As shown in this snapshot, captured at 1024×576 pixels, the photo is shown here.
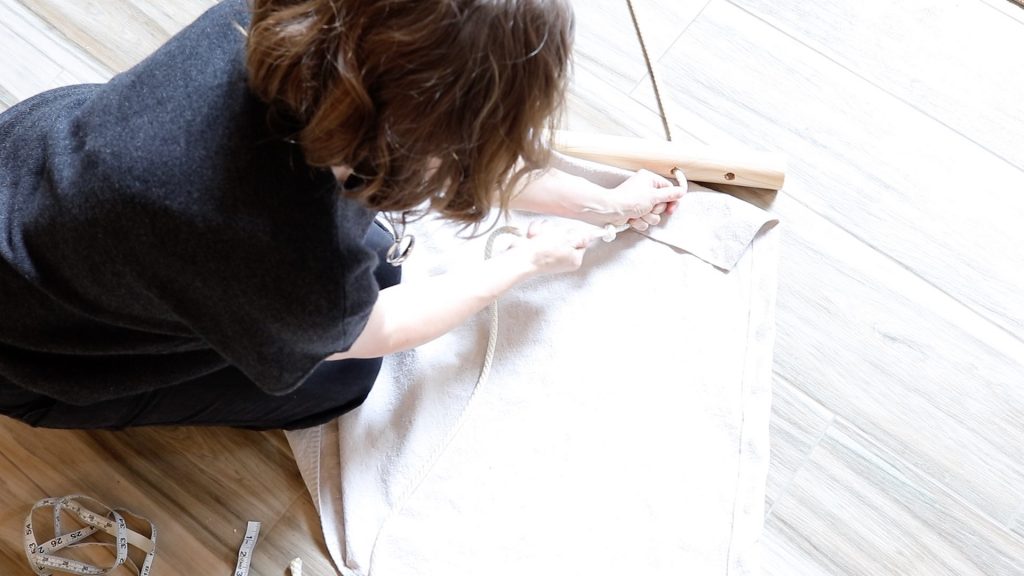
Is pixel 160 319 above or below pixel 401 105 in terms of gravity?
below

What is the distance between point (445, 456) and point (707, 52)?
0.62m

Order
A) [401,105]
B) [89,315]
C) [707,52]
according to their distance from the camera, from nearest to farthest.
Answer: [401,105] → [89,315] → [707,52]

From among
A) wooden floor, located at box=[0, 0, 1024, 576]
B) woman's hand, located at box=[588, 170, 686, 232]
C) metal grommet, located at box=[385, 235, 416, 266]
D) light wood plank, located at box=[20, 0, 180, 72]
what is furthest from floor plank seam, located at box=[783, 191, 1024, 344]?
light wood plank, located at box=[20, 0, 180, 72]

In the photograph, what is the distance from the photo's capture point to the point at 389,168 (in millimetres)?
576

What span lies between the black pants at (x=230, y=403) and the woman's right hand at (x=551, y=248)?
0.15 m

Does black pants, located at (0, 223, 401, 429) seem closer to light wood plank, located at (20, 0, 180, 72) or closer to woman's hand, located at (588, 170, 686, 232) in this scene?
woman's hand, located at (588, 170, 686, 232)

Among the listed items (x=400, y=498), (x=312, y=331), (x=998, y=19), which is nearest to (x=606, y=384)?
(x=400, y=498)

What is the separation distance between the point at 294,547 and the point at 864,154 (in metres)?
0.85

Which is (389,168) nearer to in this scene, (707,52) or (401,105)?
(401,105)

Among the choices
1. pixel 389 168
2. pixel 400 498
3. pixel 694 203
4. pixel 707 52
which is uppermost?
pixel 389 168

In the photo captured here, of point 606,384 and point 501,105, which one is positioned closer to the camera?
point 501,105

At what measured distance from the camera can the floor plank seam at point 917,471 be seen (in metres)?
0.99

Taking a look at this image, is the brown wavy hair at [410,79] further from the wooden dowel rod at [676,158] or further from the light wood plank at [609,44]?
the light wood plank at [609,44]

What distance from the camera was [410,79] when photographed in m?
0.53
